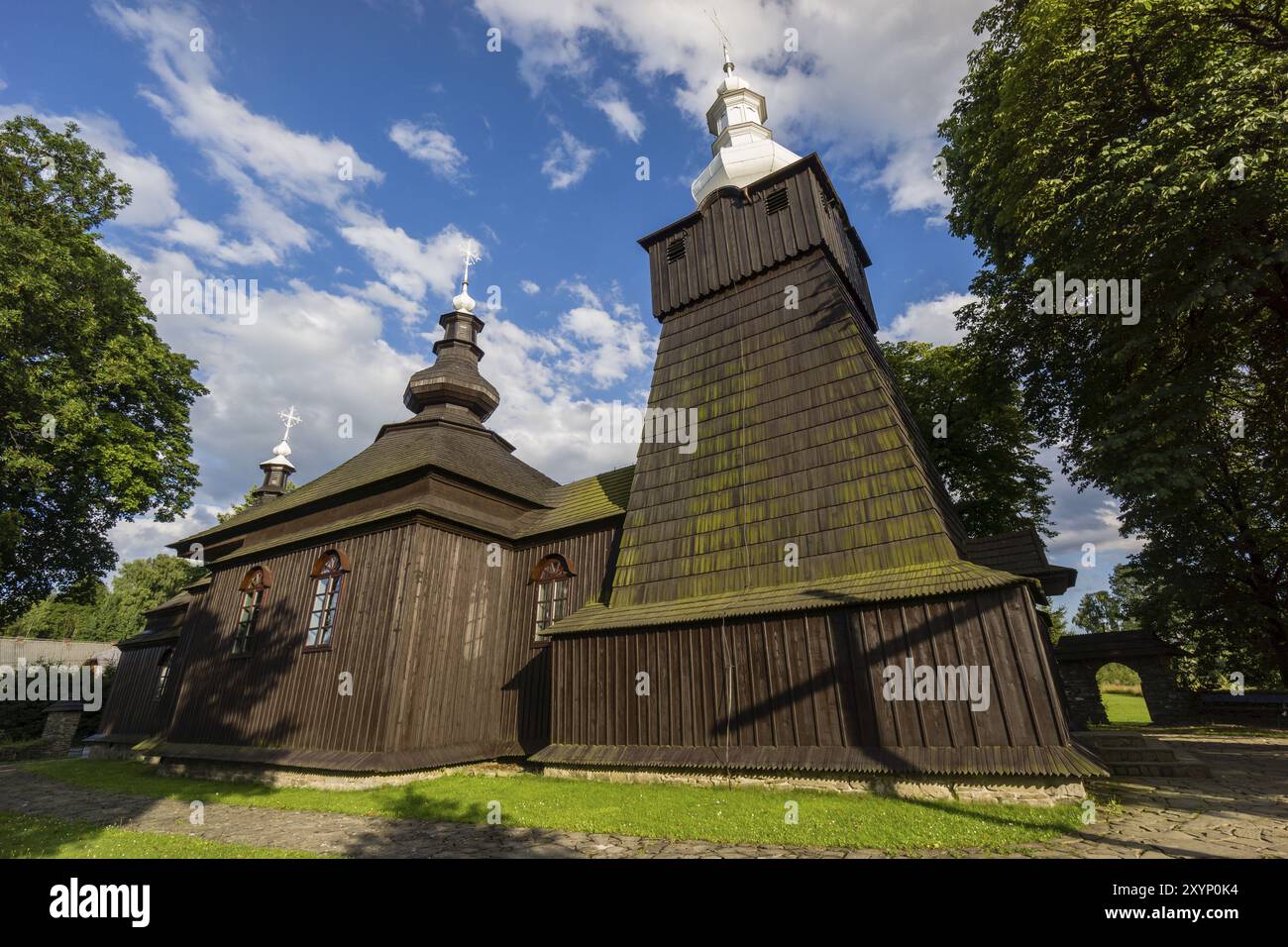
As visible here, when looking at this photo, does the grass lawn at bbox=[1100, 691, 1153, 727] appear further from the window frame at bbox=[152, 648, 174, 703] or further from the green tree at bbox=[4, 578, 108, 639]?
the green tree at bbox=[4, 578, 108, 639]

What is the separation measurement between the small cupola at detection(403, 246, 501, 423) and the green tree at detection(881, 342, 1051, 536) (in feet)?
48.5

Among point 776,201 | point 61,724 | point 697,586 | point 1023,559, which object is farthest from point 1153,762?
point 61,724

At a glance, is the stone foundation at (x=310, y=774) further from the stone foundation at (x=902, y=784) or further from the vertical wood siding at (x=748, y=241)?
the vertical wood siding at (x=748, y=241)

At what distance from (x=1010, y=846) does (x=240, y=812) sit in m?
11.6

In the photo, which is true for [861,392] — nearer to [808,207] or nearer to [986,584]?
[986,584]

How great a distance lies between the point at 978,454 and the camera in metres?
21.4

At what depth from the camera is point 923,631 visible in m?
8.48

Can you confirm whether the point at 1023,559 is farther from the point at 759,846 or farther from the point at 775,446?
the point at 759,846

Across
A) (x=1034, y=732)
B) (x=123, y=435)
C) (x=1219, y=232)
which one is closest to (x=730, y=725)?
(x=1034, y=732)

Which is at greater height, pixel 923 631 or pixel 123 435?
pixel 123 435

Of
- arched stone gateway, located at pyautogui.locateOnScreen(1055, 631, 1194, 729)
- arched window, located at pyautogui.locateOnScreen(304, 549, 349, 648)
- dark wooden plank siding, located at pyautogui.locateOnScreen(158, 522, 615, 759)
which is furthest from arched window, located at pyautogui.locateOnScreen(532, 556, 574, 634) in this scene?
arched stone gateway, located at pyautogui.locateOnScreen(1055, 631, 1194, 729)

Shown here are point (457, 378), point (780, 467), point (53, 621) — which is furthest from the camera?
point (53, 621)

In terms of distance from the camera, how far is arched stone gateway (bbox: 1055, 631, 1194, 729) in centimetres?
1967

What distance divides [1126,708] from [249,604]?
45714 mm
